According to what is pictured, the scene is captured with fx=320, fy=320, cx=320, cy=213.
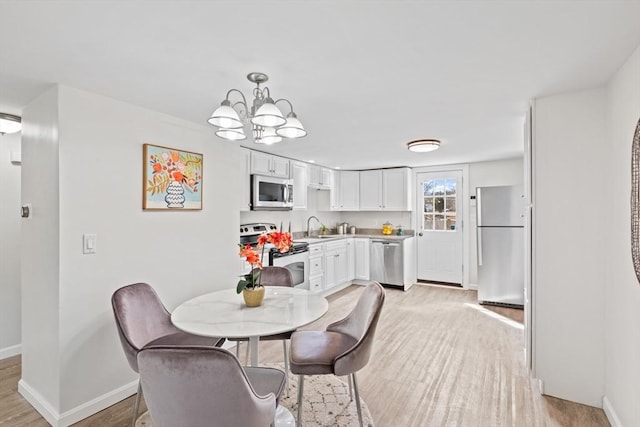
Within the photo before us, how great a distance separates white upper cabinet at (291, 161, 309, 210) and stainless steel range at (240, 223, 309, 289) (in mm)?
543

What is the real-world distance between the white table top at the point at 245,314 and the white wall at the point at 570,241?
64.9 inches

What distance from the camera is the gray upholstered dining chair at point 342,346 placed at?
1751 mm

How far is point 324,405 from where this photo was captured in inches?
86.8

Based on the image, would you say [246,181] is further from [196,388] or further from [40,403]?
[196,388]

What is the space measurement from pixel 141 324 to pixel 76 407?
66 centimetres

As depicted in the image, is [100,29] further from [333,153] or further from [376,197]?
[376,197]

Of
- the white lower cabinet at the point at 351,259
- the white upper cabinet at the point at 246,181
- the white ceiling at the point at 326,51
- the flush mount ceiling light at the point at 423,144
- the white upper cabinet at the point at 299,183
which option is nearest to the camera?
the white ceiling at the point at 326,51

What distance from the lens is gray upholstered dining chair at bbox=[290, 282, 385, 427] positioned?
1751 millimetres

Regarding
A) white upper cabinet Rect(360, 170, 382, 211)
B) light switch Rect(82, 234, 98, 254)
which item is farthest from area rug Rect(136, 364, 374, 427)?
→ white upper cabinet Rect(360, 170, 382, 211)

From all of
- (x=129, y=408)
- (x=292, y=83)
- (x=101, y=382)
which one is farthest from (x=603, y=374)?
(x=101, y=382)

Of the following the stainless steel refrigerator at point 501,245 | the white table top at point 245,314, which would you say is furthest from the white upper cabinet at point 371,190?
the white table top at point 245,314

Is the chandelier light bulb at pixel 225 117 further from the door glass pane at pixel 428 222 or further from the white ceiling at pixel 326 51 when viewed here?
the door glass pane at pixel 428 222

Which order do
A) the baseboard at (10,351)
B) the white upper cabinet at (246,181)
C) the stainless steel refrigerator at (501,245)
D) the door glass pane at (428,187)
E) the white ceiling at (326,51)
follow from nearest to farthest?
the white ceiling at (326,51), the baseboard at (10,351), the white upper cabinet at (246,181), the stainless steel refrigerator at (501,245), the door glass pane at (428,187)

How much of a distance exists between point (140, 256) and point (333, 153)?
2672 millimetres
